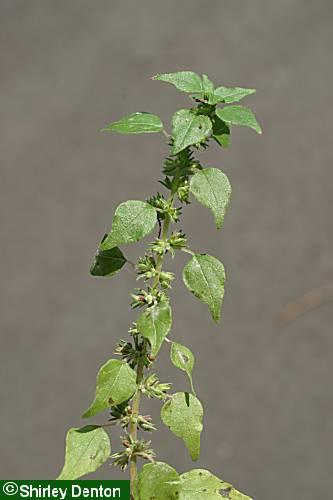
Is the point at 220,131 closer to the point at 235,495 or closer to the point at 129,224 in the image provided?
the point at 129,224

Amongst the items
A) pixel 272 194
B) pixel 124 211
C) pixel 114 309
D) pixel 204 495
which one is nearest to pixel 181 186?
pixel 124 211

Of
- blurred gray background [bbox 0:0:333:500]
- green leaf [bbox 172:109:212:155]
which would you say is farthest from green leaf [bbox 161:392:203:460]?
blurred gray background [bbox 0:0:333:500]

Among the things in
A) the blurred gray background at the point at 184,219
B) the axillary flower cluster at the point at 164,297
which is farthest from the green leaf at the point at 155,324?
the blurred gray background at the point at 184,219

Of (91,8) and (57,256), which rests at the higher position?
(91,8)

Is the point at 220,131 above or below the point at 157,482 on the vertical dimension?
above

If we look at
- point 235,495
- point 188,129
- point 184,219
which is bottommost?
point 235,495

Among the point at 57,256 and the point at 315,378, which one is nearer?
the point at 315,378

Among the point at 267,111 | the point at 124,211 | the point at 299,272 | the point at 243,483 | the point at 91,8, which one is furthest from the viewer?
the point at 91,8

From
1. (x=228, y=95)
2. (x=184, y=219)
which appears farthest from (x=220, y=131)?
(x=184, y=219)

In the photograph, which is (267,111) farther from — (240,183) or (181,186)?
(181,186)
